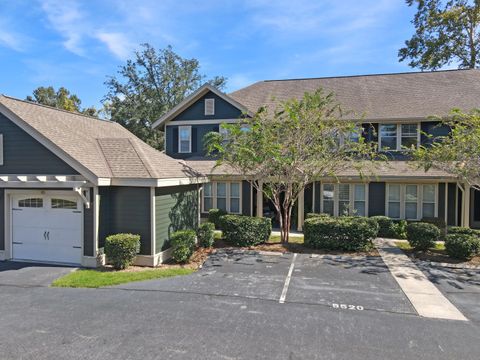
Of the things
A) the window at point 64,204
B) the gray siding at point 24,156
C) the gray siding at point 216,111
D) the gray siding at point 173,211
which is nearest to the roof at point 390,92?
the gray siding at point 216,111

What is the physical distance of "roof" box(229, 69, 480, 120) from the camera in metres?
17.8

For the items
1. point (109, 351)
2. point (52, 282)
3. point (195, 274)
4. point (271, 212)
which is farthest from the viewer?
point (271, 212)

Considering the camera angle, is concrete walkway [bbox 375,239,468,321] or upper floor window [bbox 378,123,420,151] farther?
upper floor window [bbox 378,123,420,151]

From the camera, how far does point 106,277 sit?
9484 mm

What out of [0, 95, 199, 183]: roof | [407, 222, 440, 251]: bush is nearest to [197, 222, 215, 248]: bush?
[0, 95, 199, 183]: roof

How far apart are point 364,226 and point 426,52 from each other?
26.2 metres

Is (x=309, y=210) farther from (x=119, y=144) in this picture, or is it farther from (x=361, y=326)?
(x=361, y=326)

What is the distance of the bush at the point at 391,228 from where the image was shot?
1514 centimetres

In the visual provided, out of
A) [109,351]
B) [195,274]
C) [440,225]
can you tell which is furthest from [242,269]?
[440,225]

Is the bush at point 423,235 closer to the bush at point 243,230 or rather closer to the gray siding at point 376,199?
the gray siding at point 376,199

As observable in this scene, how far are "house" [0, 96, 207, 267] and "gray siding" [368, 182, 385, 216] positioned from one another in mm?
9941

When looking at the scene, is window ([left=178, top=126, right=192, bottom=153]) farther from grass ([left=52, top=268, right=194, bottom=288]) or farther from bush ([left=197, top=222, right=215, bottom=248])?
grass ([left=52, top=268, right=194, bottom=288])

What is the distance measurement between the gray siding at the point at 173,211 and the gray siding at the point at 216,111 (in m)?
6.38

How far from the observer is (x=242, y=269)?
10.3 metres
